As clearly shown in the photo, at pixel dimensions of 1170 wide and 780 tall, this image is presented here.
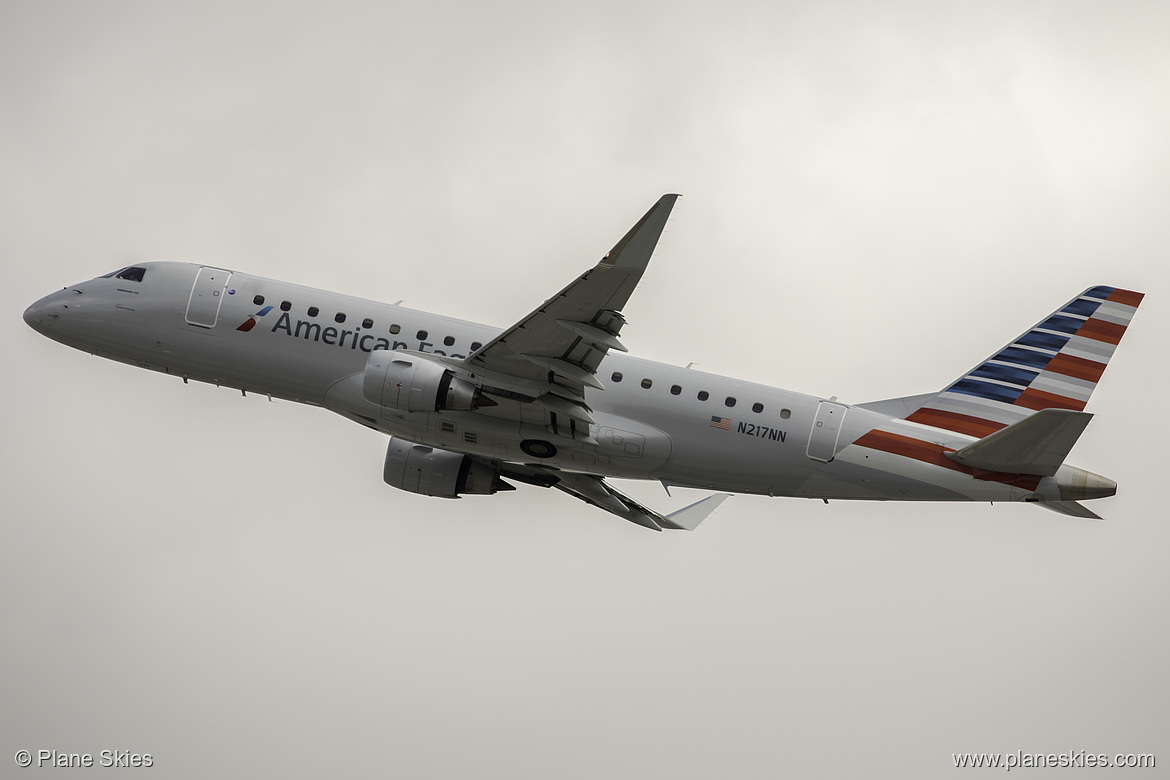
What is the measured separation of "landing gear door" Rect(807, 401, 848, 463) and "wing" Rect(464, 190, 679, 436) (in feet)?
20.6

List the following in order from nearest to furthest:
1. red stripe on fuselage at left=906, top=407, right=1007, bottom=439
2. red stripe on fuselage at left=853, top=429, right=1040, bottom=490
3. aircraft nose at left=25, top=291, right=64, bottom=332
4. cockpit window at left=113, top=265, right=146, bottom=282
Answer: red stripe on fuselage at left=853, top=429, right=1040, bottom=490
red stripe on fuselage at left=906, top=407, right=1007, bottom=439
cockpit window at left=113, top=265, right=146, bottom=282
aircraft nose at left=25, top=291, right=64, bottom=332

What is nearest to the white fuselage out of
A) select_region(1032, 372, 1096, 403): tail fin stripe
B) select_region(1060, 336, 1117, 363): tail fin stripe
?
select_region(1032, 372, 1096, 403): tail fin stripe

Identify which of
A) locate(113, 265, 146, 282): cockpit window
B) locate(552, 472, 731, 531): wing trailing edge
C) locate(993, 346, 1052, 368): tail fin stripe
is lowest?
locate(552, 472, 731, 531): wing trailing edge

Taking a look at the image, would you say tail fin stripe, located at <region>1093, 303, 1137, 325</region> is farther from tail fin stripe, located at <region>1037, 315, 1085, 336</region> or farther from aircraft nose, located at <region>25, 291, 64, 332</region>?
aircraft nose, located at <region>25, 291, 64, 332</region>

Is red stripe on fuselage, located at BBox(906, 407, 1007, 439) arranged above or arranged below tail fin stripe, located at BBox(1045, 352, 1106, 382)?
below

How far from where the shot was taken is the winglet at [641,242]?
24562 mm

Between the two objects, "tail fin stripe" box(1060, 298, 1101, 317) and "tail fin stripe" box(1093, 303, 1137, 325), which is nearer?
"tail fin stripe" box(1093, 303, 1137, 325)

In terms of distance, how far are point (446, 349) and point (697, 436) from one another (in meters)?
7.61

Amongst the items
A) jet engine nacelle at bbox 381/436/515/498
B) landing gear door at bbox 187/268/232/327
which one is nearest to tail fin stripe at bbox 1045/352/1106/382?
jet engine nacelle at bbox 381/436/515/498

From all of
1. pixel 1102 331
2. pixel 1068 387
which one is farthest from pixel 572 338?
pixel 1102 331

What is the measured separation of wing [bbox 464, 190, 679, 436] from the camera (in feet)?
82.7

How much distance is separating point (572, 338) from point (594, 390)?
3318 millimetres

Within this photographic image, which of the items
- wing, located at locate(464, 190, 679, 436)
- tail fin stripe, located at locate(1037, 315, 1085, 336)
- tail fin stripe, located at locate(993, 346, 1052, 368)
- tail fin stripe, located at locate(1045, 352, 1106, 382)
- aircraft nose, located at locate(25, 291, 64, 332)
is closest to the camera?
wing, located at locate(464, 190, 679, 436)

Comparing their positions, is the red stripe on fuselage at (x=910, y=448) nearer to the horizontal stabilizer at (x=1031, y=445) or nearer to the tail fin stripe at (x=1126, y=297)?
the horizontal stabilizer at (x=1031, y=445)
